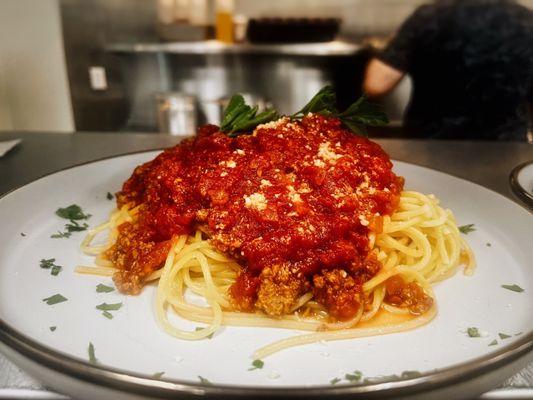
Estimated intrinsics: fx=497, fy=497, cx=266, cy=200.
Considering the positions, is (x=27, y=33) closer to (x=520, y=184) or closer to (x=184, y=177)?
(x=184, y=177)

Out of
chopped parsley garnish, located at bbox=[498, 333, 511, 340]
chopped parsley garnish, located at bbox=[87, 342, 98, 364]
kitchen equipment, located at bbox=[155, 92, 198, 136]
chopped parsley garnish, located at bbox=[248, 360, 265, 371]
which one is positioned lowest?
kitchen equipment, located at bbox=[155, 92, 198, 136]

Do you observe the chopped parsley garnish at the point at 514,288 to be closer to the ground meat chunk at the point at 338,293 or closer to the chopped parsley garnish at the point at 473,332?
the chopped parsley garnish at the point at 473,332

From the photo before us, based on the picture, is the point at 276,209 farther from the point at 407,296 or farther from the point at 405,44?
the point at 405,44

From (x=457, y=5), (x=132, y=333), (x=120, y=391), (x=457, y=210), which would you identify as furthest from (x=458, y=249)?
(x=457, y=5)

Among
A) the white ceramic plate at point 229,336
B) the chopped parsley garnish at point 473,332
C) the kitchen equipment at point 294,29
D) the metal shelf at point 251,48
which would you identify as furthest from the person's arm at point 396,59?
the chopped parsley garnish at point 473,332

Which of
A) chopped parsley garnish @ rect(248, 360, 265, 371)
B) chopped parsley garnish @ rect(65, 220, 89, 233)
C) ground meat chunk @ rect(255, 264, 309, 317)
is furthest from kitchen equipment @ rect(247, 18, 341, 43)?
chopped parsley garnish @ rect(248, 360, 265, 371)

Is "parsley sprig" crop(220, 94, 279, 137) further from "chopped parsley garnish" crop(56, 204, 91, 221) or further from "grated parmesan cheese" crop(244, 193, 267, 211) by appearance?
"chopped parsley garnish" crop(56, 204, 91, 221)
